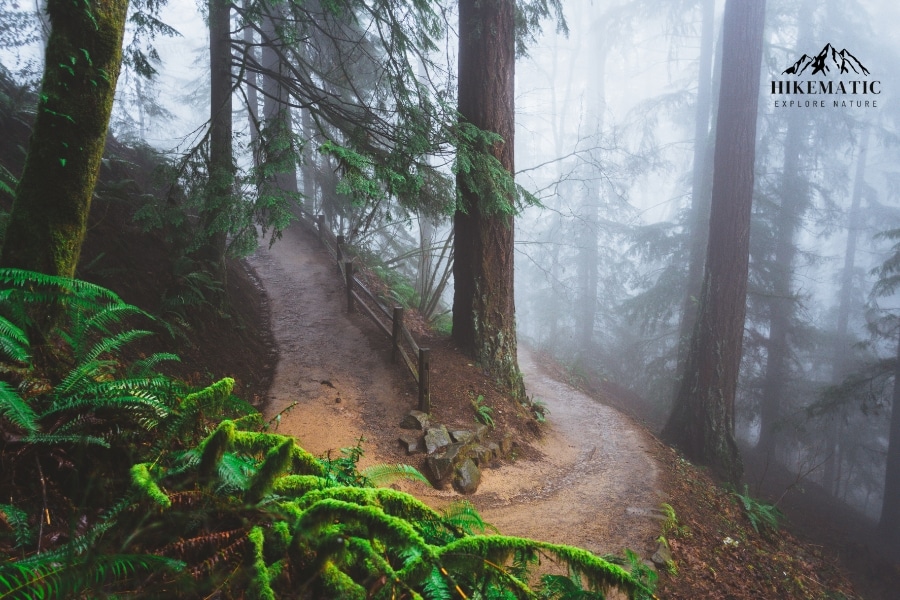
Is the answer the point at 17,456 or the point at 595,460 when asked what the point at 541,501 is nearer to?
the point at 595,460

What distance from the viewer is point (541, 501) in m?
5.94

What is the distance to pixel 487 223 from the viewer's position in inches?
306

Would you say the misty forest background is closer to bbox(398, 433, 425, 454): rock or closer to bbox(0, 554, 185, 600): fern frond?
bbox(398, 433, 425, 454): rock

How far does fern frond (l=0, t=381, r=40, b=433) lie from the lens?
59.8 inches

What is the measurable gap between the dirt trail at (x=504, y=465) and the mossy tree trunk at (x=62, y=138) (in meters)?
3.87

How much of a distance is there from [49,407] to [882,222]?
3680cm

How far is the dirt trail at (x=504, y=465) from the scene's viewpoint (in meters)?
5.42

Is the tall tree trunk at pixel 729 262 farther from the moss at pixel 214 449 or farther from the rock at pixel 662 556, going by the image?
the moss at pixel 214 449


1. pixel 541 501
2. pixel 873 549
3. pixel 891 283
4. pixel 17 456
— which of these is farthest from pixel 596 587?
pixel 891 283

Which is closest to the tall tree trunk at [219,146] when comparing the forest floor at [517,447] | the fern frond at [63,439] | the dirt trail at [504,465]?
the forest floor at [517,447]

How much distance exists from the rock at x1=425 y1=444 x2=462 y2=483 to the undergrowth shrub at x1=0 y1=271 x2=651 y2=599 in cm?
425

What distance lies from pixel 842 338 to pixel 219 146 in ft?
93.3

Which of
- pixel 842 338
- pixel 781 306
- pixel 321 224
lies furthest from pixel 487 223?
pixel 842 338

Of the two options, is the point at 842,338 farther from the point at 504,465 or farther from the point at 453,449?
the point at 453,449
